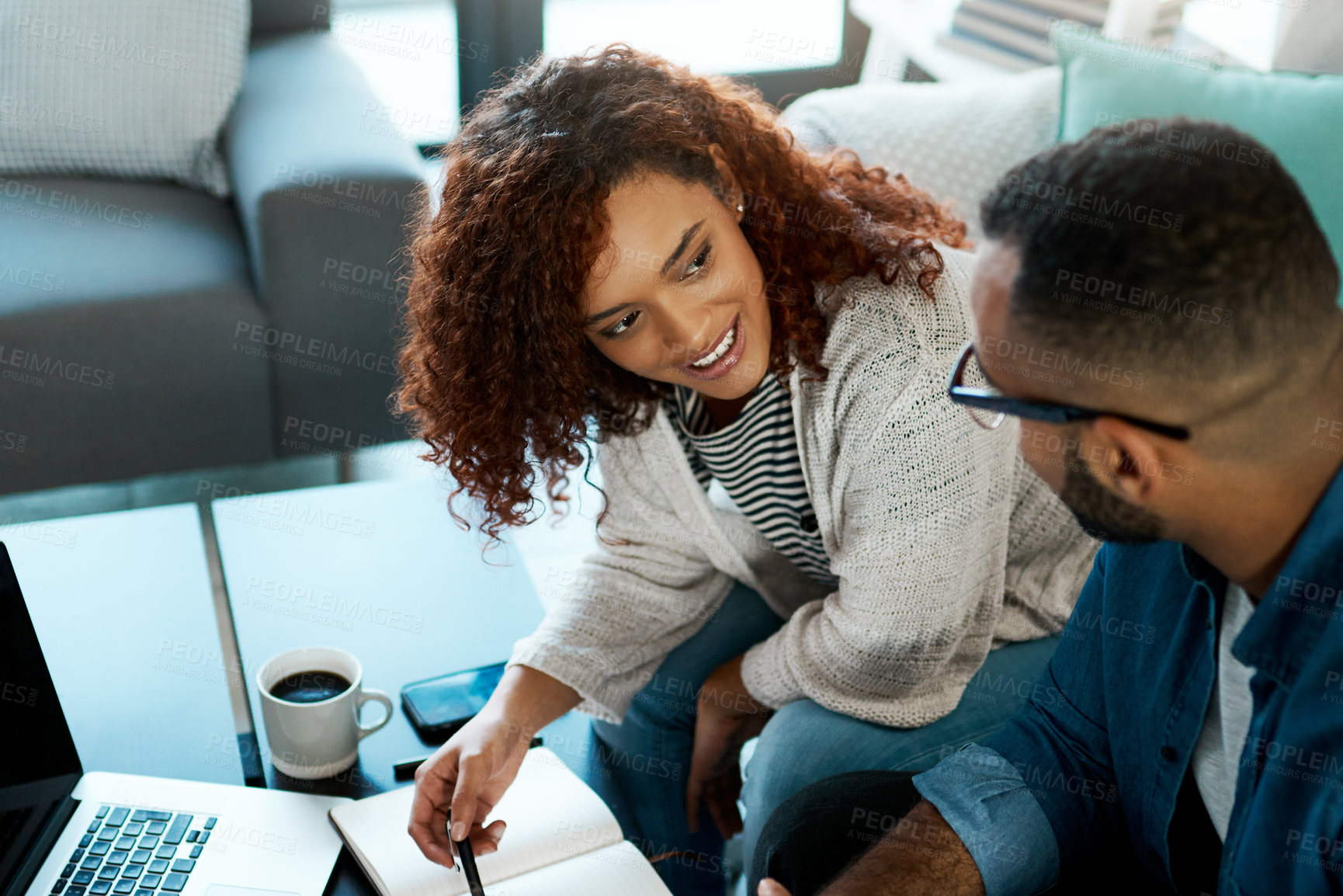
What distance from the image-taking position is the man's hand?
4.37ft

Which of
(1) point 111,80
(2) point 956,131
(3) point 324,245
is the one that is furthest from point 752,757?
(1) point 111,80

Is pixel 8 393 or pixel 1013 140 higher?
pixel 1013 140

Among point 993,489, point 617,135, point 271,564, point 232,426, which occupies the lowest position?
point 232,426

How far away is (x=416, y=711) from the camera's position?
1146 millimetres

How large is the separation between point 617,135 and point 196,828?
685 mm

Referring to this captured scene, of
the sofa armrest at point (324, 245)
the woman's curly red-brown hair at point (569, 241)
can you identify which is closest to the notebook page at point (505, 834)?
the woman's curly red-brown hair at point (569, 241)

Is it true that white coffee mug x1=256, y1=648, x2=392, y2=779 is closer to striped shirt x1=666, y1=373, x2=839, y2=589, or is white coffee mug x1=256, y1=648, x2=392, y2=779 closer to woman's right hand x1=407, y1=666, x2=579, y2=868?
woman's right hand x1=407, y1=666, x2=579, y2=868

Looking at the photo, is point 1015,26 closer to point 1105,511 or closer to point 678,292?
point 678,292

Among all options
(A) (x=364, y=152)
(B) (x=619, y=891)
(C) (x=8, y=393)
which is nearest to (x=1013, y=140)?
(A) (x=364, y=152)

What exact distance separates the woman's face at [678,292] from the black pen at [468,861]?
0.46 metres

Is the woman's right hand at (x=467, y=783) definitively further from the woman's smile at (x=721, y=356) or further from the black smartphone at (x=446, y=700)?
the woman's smile at (x=721, y=356)

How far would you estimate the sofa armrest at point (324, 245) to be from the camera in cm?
205

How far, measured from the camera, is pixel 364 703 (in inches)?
44.2

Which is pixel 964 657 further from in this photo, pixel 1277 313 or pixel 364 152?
pixel 364 152
